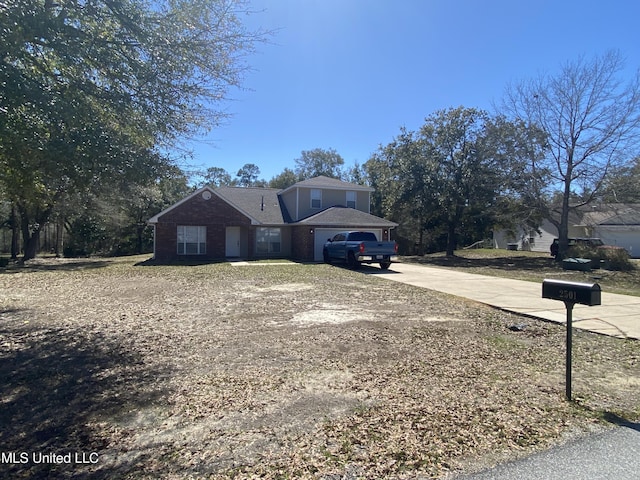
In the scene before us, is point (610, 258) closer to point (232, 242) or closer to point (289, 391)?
point (232, 242)

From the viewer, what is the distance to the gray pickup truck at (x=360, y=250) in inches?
704

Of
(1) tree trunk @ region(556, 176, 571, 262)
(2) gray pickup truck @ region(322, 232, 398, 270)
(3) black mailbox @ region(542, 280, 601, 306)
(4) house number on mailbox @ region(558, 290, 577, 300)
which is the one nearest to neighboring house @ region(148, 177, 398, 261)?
(2) gray pickup truck @ region(322, 232, 398, 270)

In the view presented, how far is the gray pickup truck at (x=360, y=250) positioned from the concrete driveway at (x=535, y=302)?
2.11m

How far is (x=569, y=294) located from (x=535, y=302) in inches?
246

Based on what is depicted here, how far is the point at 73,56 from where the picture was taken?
5656 millimetres

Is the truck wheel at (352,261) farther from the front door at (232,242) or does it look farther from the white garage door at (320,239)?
the front door at (232,242)

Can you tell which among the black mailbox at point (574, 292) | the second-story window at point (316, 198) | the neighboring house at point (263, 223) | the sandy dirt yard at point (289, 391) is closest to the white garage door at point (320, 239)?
the neighboring house at point (263, 223)

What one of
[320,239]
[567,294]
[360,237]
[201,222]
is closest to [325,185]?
[320,239]

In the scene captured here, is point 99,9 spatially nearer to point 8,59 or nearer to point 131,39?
point 131,39

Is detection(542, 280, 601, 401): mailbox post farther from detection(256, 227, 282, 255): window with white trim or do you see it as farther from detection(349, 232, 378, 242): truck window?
detection(256, 227, 282, 255): window with white trim

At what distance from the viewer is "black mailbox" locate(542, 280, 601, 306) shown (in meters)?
4.10

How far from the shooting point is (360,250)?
17.8 meters

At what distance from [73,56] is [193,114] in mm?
1858

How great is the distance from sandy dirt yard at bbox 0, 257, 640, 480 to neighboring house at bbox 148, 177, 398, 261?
47.9 feet
